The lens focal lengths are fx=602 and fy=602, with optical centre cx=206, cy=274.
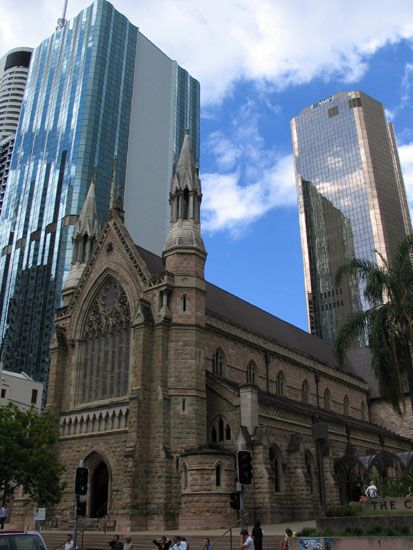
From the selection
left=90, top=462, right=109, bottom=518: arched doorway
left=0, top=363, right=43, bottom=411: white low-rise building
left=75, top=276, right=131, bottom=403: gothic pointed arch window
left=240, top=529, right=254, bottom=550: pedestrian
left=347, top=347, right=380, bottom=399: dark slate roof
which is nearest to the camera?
left=240, top=529, right=254, bottom=550: pedestrian

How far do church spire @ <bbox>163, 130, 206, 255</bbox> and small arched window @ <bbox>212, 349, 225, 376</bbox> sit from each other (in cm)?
643

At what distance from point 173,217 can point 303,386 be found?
17.2m

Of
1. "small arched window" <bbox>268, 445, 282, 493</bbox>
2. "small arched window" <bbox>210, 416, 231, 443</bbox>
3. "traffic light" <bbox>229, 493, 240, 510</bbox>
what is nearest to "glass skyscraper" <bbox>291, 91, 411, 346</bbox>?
"small arched window" <bbox>268, 445, 282, 493</bbox>

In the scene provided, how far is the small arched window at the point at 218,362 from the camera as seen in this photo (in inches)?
1458

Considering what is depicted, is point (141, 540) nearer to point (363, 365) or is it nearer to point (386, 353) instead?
point (386, 353)

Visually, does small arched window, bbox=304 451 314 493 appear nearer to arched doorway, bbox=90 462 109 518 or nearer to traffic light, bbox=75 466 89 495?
arched doorway, bbox=90 462 109 518

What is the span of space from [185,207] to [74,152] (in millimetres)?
72568

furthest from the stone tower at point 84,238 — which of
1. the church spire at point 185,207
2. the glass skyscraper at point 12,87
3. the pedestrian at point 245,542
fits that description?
the glass skyscraper at point 12,87

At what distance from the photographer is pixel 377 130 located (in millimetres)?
122688

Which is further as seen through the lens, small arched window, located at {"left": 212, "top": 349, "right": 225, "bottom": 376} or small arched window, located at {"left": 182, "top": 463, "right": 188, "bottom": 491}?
small arched window, located at {"left": 212, "top": 349, "right": 225, "bottom": 376}

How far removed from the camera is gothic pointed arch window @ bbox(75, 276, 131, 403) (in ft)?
116

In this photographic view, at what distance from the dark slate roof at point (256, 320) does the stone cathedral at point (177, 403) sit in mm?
317

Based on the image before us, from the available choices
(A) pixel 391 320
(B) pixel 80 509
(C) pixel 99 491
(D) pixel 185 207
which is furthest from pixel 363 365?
(B) pixel 80 509

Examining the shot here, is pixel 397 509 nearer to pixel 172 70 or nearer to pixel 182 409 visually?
pixel 182 409
